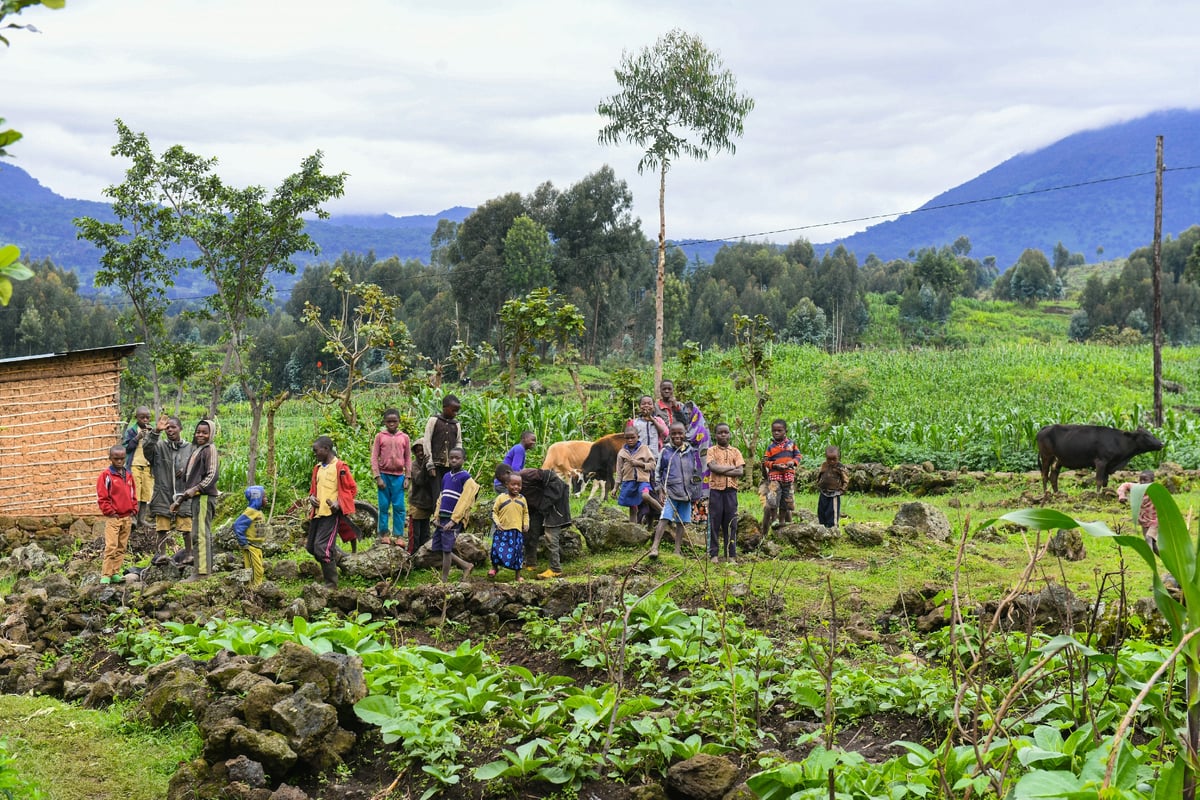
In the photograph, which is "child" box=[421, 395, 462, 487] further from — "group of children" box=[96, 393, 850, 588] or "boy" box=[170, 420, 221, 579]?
"boy" box=[170, 420, 221, 579]

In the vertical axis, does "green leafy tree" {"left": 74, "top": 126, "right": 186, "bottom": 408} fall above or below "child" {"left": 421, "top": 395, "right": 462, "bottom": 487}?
above

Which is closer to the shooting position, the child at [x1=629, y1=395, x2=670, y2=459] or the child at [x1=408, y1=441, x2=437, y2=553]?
the child at [x1=408, y1=441, x2=437, y2=553]

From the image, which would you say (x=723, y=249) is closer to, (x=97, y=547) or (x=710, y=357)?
(x=710, y=357)

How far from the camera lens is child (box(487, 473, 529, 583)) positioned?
9891mm

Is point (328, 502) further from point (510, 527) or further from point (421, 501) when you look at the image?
point (510, 527)

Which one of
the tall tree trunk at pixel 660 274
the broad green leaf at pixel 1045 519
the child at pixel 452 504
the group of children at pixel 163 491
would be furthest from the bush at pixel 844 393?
the broad green leaf at pixel 1045 519

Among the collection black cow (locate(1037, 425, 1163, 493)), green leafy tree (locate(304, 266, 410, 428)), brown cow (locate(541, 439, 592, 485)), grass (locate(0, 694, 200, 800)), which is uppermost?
green leafy tree (locate(304, 266, 410, 428))

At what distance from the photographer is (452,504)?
9.98 metres

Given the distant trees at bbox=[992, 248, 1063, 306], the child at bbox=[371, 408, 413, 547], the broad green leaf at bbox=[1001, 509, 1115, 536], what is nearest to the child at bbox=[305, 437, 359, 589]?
the child at bbox=[371, 408, 413, 547]

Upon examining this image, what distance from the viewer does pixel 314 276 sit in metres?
73.4

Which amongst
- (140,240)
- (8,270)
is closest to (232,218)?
(140,240)

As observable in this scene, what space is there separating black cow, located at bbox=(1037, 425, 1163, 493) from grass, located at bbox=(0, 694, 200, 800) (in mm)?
14249

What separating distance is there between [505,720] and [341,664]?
1.07 m

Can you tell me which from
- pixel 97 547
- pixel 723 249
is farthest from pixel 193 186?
pixel 723 249
